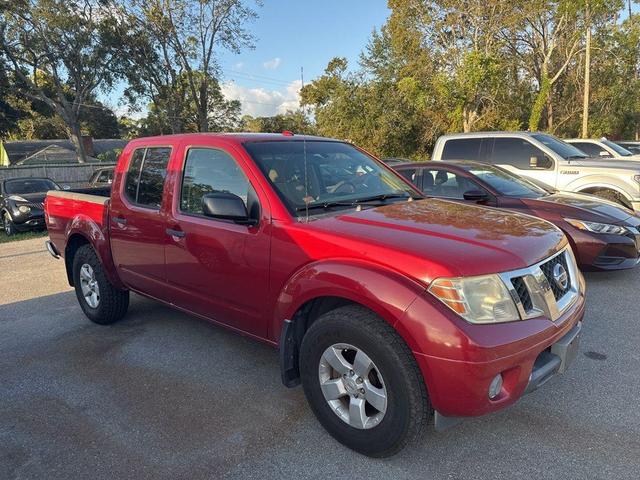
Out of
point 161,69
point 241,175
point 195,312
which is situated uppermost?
point 161,69

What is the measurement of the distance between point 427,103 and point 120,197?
2372 centimetres

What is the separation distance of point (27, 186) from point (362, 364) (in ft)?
47.5

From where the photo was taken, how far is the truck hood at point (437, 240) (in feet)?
7.80

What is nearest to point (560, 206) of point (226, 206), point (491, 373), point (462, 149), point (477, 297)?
point (462, 149)

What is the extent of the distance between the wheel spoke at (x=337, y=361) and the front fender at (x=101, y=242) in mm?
2738

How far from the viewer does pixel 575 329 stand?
280 centimetres

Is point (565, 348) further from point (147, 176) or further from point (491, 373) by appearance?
point (147, 176)

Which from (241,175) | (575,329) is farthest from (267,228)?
(575,329)

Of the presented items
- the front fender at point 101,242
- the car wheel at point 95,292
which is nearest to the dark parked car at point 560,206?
the front fender at point 101,242

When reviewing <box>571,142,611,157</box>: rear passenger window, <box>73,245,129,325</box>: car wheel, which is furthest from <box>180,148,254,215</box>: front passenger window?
<box>571,142,611,157</box>: rear passenger window

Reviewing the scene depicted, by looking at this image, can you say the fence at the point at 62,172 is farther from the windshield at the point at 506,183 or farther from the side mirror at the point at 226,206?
the side mirror at the point at 226,206

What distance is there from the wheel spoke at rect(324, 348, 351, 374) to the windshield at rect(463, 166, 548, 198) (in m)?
4.29

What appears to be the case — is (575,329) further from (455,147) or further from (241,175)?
(455,147)

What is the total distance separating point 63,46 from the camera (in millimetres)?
26828
